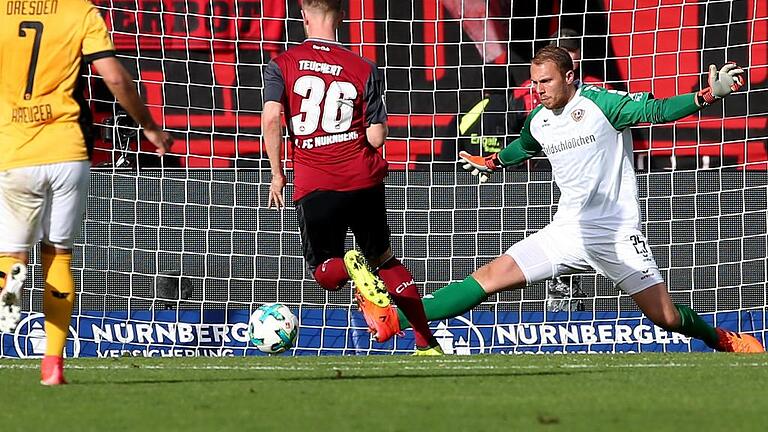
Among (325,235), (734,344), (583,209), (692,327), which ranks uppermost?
(583,209)

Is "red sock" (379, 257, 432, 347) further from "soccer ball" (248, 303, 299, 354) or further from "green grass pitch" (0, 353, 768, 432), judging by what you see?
"soccer ball" (248, 303, 299, 354)

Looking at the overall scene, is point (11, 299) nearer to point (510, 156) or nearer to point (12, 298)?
point (12, 298)

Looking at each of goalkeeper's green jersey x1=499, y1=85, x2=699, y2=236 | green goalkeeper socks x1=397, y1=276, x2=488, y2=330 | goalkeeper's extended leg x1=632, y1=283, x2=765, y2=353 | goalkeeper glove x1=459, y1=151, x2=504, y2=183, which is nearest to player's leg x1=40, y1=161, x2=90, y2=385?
green goalkeeper socks x1=397, y1=276, x2=488, y2=330

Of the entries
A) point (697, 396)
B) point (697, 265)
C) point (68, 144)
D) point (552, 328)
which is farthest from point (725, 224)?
point (68, 144)

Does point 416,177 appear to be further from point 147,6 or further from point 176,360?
point 176,360

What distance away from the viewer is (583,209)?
8469mm

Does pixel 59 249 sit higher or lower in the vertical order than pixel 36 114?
lower

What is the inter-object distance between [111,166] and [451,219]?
8.88 ft

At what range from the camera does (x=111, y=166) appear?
11602 mm

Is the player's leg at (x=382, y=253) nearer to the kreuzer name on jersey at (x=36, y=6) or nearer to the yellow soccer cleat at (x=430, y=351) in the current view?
the yellow soccer cleat at (x=430, y=351)

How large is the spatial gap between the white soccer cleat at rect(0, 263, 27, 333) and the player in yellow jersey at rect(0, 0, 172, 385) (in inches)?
3.6

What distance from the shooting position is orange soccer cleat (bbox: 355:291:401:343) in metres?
7.09

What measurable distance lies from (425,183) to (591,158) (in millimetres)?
3353

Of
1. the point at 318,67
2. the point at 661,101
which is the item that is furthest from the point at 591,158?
the point at 318,67
